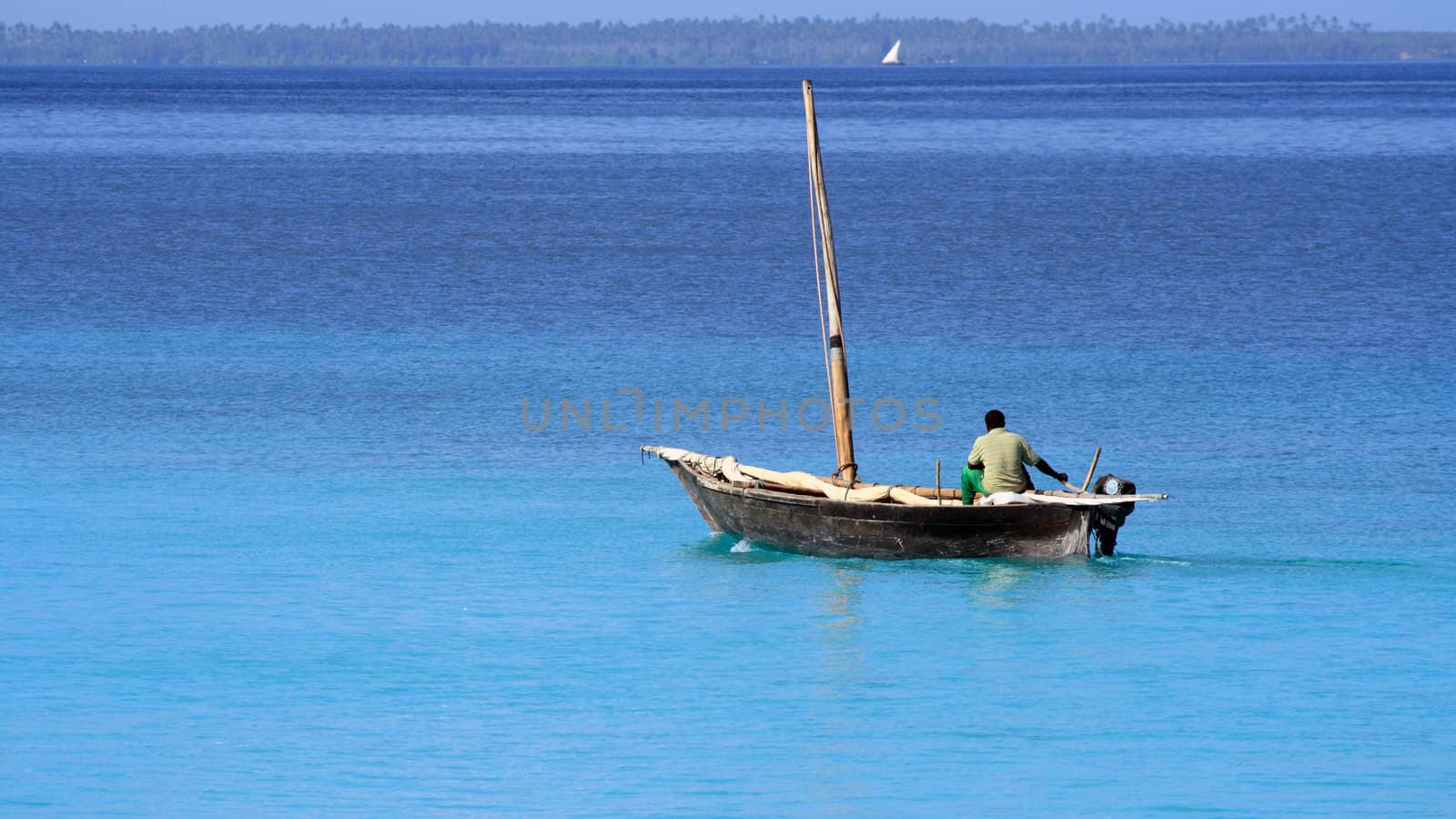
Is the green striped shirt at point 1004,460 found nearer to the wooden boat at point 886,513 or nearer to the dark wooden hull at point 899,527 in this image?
the wooden boat at point 886,513

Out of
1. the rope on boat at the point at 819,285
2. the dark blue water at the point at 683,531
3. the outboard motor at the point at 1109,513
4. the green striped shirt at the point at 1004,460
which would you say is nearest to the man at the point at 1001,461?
the green striped shirt at the point at 1004,460

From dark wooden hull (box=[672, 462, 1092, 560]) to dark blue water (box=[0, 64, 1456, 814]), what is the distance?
0.96ft

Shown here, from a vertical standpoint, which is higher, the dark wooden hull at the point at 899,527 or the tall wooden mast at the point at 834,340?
the tall wooden mast at the point at 834,340

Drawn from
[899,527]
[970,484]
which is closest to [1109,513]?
[970,484]

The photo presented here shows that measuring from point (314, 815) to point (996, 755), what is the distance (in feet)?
17.8

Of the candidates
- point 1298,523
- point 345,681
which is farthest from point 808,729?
point 1298,523

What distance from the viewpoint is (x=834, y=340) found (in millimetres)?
22766

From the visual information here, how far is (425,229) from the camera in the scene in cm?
6475

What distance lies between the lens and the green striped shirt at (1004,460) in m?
20.0

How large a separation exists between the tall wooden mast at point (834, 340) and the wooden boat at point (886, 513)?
0.03 metres

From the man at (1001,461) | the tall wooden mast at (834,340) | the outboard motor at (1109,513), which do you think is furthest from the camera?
the tall wooden mast at (834,340)

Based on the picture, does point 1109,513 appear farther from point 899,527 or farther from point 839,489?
point 839,489

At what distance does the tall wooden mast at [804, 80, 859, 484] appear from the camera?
21906 mm

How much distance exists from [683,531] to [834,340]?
2.99 metres
